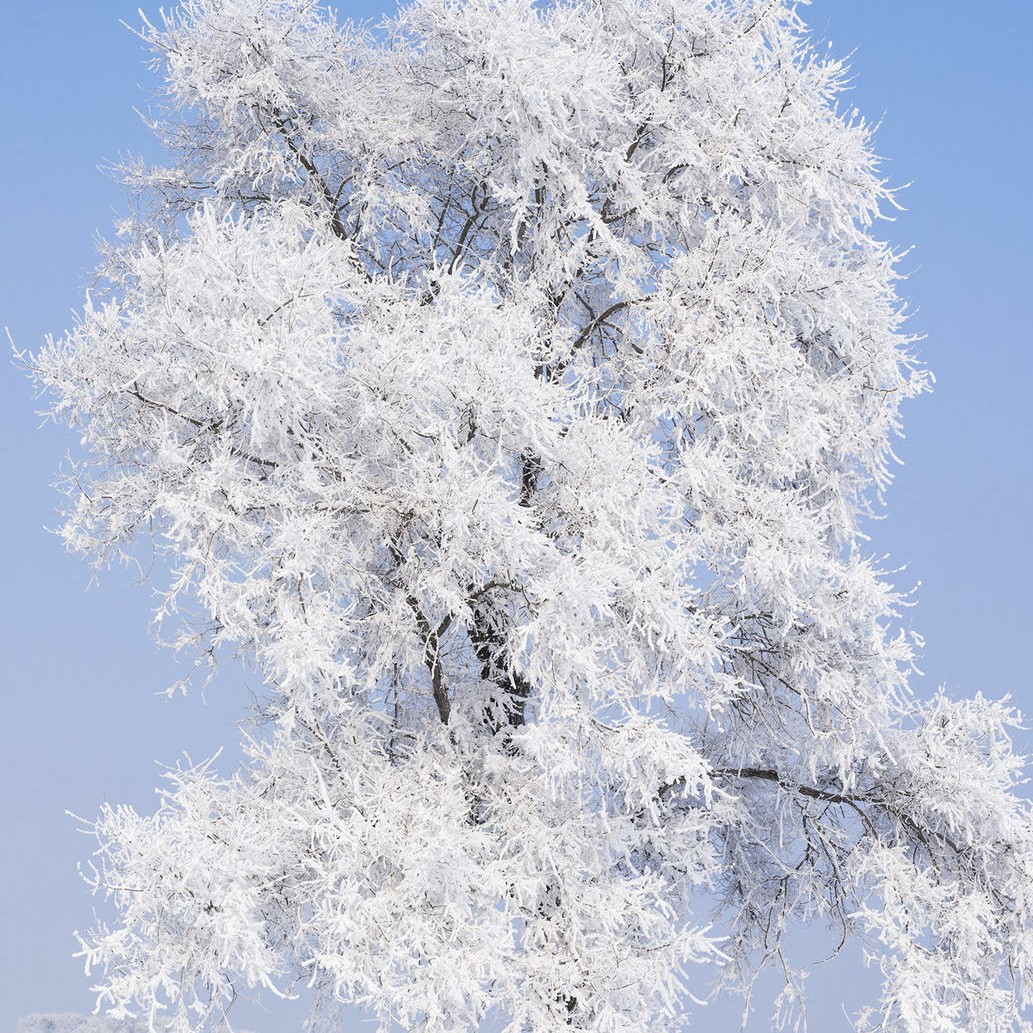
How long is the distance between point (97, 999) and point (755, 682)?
16.6 ft

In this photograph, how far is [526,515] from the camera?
30.0 feet

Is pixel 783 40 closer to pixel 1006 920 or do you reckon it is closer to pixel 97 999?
pixel 1006 920

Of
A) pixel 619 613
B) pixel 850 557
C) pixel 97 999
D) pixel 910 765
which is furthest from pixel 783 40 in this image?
pixel 97 999

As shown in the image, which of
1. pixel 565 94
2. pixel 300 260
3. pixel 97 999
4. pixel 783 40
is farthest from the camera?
pixel 783 40

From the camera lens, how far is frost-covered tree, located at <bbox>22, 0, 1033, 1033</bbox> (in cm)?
891

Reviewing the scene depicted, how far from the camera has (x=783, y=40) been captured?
10.9 meters

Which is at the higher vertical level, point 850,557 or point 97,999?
point 850,557

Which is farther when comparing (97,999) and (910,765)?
(910,765)

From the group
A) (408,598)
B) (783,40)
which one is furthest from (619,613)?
(783,40)

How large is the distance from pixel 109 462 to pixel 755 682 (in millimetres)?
4980

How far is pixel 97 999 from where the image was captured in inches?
340

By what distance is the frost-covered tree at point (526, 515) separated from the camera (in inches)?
351

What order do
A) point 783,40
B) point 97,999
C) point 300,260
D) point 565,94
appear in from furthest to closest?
point 783,40 → point 565,94 → point 300,260 → point 97,999

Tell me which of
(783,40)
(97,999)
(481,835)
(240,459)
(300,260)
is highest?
(783,40)
